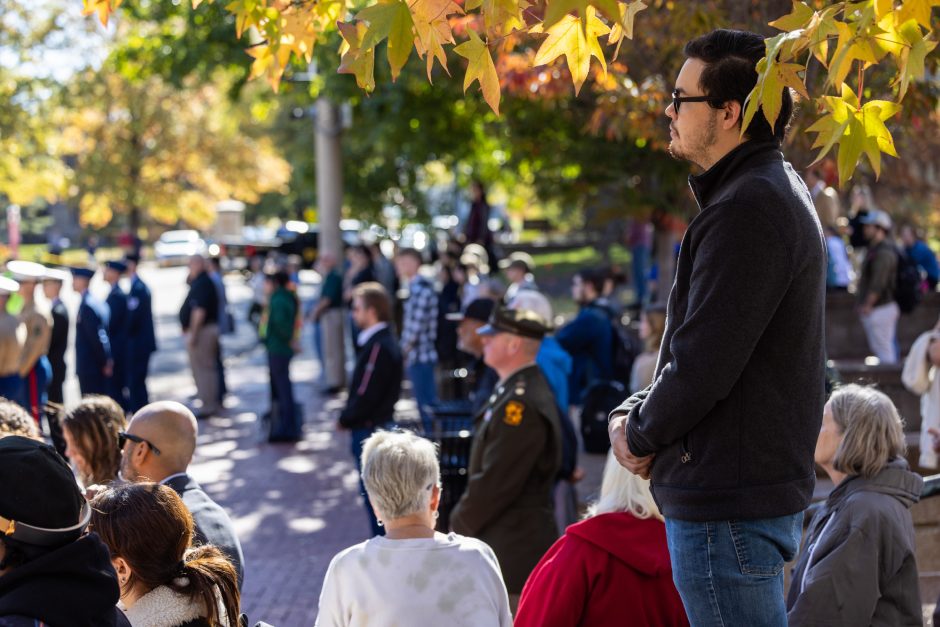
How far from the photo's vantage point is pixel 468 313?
8.11 m

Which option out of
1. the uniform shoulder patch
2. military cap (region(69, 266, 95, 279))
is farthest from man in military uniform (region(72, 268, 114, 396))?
the uniform shoulder patch

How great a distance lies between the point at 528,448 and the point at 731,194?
2.99 metres

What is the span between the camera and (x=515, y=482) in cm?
540

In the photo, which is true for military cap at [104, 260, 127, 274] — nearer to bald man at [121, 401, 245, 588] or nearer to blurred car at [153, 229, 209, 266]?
bald man at [121, 401, 245, 588]

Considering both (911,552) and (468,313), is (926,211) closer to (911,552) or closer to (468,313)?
(468,313)

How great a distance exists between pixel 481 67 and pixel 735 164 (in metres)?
0.82

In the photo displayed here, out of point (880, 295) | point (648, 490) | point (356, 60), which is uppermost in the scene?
point (356, 60)

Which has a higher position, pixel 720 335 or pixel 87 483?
pixel 720 335

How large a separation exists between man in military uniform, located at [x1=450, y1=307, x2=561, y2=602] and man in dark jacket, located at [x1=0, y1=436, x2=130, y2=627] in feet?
9.36

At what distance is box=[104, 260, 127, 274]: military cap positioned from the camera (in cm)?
1367

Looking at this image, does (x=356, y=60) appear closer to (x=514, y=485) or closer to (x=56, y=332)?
(x=514, y=485)

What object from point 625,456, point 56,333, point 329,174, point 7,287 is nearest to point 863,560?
point 625,456

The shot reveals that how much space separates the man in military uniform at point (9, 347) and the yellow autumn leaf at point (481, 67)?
825cm

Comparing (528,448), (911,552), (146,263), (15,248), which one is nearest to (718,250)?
(911,552)
